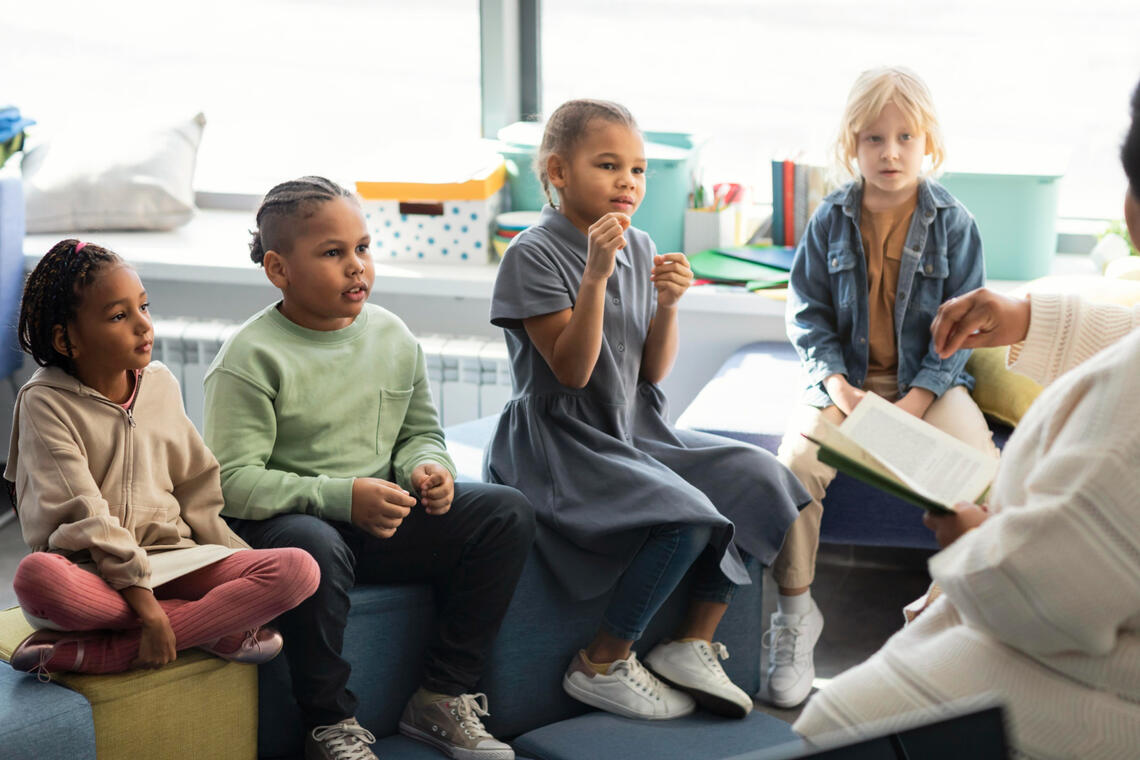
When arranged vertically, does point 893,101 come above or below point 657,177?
above

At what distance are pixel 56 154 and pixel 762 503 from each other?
216 centimetres

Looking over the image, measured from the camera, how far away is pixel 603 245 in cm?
177

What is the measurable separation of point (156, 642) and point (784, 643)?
111 centimetres

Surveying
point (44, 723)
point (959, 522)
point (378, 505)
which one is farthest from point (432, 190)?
point (959, 522)

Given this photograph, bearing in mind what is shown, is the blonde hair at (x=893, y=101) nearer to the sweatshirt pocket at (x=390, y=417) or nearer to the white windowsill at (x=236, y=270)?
the white windowsill at (x=236, y=270)

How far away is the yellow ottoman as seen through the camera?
1.54 meters

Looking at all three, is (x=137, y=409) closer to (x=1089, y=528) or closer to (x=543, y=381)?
(x=543, y=381)

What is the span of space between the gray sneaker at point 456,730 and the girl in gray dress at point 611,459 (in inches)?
7.2

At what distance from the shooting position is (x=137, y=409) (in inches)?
64.9

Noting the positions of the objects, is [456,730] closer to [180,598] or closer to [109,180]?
[180,598]

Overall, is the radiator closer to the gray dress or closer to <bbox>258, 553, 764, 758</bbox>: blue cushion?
the gray dress

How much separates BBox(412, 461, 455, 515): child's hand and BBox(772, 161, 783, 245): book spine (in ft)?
4.72

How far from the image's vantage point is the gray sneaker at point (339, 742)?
5.52 feet

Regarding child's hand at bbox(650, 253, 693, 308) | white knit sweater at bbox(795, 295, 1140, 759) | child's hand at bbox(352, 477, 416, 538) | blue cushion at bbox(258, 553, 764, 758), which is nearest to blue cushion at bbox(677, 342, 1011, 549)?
blue cushion at bbox(258, 553, 764, 758)
